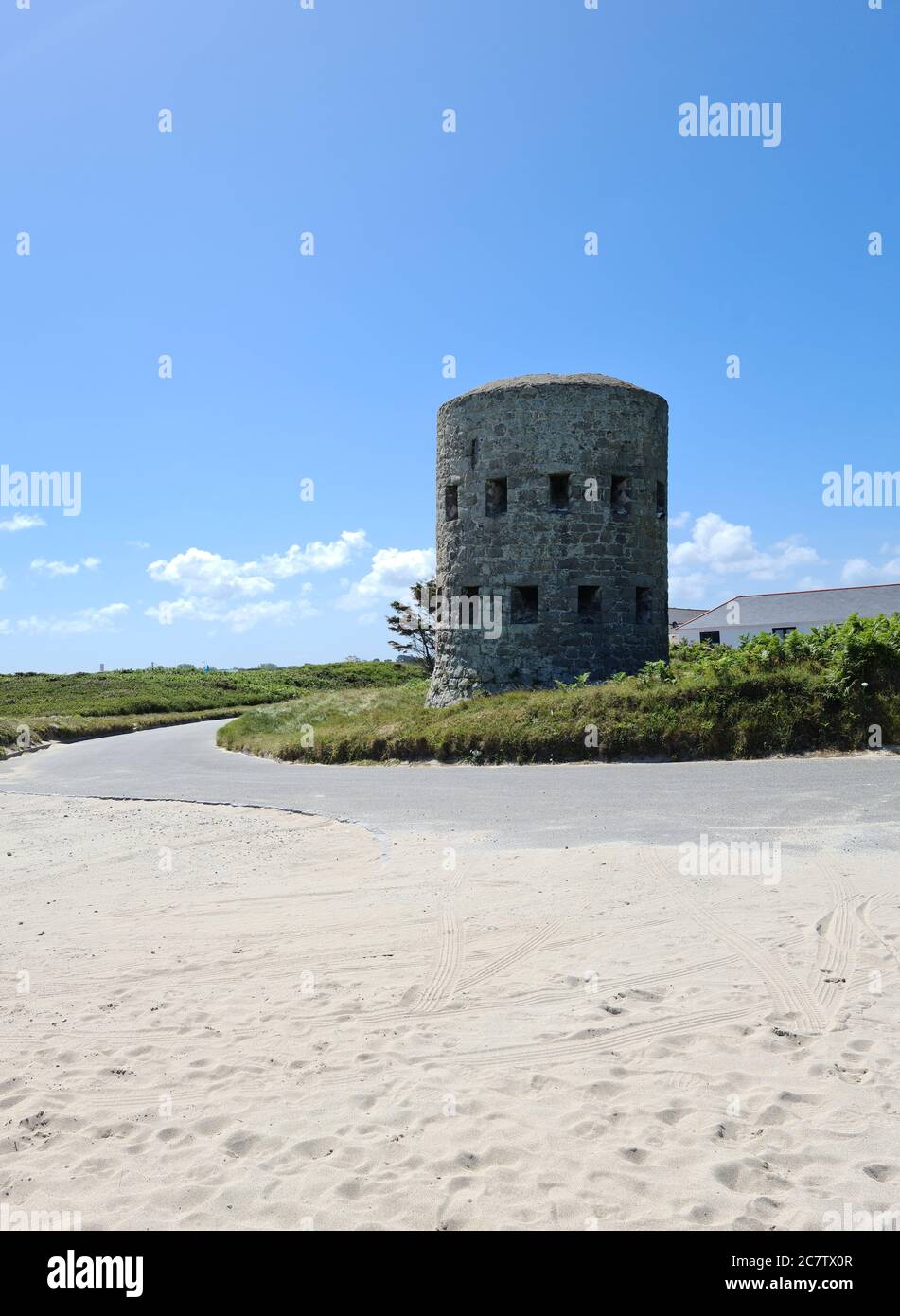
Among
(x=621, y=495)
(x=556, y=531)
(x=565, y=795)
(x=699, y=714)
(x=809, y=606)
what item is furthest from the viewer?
(x=809, y=606)

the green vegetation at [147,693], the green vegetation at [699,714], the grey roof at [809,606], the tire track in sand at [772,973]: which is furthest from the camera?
the grey roof at [809,606]

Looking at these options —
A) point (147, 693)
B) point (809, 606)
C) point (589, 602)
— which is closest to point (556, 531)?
point (589, 602)

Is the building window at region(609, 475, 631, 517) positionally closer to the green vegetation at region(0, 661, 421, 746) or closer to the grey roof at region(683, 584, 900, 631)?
the green vegetation at region(0, 661, 421, 746)

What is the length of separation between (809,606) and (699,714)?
102ft

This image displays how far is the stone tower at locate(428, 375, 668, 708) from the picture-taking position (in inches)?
892

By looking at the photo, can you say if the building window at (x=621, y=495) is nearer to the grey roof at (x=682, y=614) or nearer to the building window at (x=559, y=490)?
the building window at (x=559, y=490)

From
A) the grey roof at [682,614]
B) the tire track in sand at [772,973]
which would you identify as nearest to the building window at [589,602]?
the tire track in sand at [772,973]

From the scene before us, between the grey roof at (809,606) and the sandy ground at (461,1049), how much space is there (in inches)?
1482

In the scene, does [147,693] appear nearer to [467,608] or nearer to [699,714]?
[467,608]

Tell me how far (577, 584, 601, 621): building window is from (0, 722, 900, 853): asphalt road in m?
7.16

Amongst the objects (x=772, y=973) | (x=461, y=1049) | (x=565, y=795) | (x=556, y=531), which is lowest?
(x=461, y=1049)

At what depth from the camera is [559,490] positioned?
23219 millimetres

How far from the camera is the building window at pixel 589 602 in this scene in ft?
75.3

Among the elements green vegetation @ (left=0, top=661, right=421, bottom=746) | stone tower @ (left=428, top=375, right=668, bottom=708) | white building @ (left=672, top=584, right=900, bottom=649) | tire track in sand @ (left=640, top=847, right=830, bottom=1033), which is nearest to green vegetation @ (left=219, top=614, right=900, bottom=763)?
stone tower @ (left=428, top=375, right=668, bottom=708)
